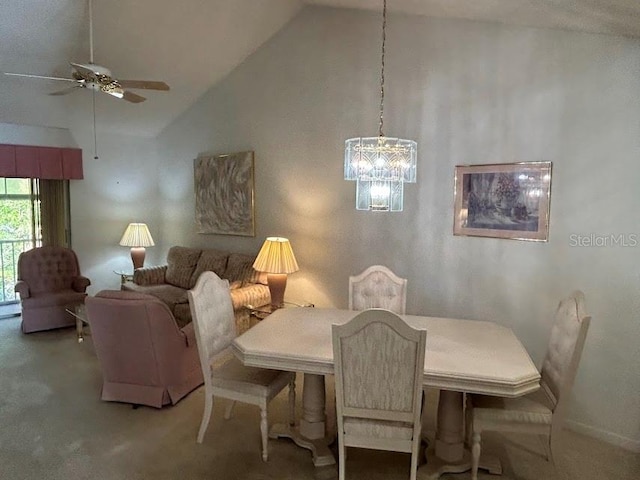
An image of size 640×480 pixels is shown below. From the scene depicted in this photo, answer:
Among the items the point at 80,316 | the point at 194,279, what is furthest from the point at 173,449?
the point at 194,279

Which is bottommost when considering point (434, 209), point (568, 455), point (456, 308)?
point (568, 455)

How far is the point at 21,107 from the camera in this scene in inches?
201

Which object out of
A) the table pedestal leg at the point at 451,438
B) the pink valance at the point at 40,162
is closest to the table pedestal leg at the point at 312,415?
the table pedestal leg at the point at 451,438

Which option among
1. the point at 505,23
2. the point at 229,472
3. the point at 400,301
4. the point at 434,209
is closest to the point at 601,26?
the point at 505,23

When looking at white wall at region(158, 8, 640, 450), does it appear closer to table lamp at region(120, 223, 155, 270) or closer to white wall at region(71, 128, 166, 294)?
table lamp at region(120, 223, 155, 270)

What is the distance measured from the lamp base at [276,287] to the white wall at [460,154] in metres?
0.45

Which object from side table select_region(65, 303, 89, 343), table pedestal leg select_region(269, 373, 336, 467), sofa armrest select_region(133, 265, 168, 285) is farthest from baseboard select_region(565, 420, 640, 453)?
sofa armrest select_region(133, 265, 168, 285)

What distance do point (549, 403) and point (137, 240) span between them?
5284 mm

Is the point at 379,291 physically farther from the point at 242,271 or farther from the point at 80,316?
the point at 80,316

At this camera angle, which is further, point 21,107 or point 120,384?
point 21,107

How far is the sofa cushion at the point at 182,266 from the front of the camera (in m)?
5.75

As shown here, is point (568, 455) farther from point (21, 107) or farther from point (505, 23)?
point (21, 107)

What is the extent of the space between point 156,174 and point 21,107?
1978 mm

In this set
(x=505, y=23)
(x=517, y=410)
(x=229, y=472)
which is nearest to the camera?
(x=517, y=410)
